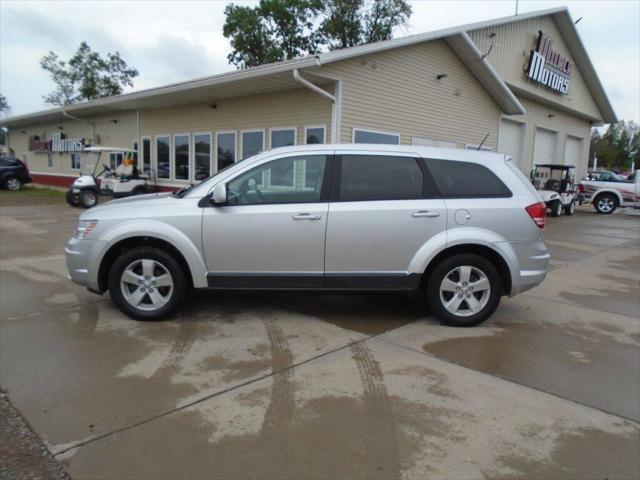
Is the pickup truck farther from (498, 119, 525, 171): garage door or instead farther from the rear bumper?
the rear bumper

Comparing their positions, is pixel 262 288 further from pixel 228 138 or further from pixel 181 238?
pixel 228 138

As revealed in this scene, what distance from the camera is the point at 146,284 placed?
486 cm

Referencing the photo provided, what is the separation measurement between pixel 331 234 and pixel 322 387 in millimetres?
1625

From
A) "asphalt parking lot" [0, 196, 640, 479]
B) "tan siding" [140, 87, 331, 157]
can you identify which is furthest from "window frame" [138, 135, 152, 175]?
"asphalt parking lot" [0, 196, 640, 479]

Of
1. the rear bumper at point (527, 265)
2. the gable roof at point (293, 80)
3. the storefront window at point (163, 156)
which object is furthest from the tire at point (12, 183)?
the rear bumper at point (527, 265)

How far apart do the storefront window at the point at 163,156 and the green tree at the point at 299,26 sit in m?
20.2

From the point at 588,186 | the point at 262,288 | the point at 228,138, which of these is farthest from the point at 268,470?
the point at 588,186

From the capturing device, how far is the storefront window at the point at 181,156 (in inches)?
626

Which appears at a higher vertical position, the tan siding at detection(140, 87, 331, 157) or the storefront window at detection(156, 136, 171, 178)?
the tan siding at detection(140, 87, 331, 157)

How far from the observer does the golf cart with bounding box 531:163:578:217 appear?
1717 cm

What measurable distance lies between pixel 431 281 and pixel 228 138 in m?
10.7

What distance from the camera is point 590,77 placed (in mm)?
23578

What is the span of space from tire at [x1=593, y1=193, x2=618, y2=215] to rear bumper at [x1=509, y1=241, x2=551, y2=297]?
18.1m

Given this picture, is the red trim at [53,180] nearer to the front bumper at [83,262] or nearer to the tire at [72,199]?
the tire at [72,199]
